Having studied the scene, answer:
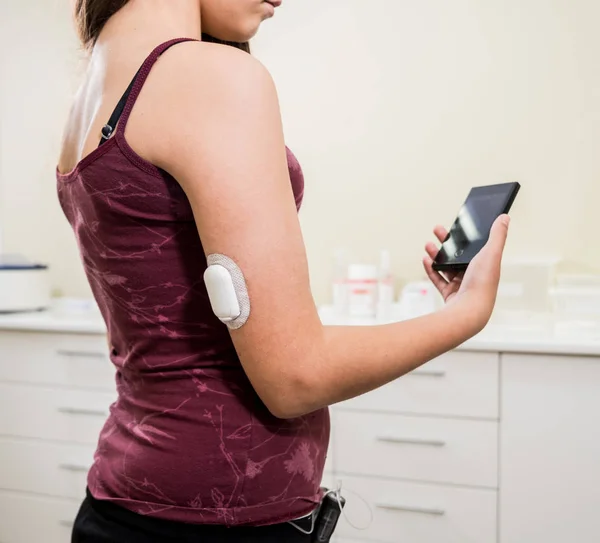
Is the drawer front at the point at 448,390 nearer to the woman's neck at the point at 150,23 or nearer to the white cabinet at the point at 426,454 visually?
the white cabinet at the point at 426,454

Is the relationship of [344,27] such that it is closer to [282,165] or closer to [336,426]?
[336,426]

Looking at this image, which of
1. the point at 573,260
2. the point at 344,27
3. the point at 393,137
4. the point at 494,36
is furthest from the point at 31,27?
the point at 573,260

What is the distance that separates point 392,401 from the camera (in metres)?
1.59

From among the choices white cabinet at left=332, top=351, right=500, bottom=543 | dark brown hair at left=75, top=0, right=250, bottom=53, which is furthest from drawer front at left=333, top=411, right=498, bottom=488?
dark brown hair at left=75, top=0, right=250, bottom=53

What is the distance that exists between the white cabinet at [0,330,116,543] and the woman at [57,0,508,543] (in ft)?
3.85

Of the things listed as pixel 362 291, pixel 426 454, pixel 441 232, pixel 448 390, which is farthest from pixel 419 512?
pixel 441 232

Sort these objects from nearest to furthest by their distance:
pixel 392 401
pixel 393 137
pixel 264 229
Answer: pixel 264 229 → pixel 392 401 → pixel 393 137

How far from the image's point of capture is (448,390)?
1547 millimetres

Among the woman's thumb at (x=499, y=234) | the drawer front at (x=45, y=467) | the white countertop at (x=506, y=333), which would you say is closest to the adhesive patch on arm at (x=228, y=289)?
the woman's thumb at (x=499, y=234)

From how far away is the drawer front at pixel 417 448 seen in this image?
5.00ft

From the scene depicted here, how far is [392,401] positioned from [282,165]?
44.8 inches

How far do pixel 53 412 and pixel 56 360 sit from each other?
5.6 inches

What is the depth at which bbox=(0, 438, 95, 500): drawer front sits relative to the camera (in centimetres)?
185

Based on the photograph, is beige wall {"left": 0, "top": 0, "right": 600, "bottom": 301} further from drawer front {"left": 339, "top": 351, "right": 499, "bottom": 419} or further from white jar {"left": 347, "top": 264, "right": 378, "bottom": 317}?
drawer front {"left": 339, "top": 351, "right": 499, "bottom": 419}
